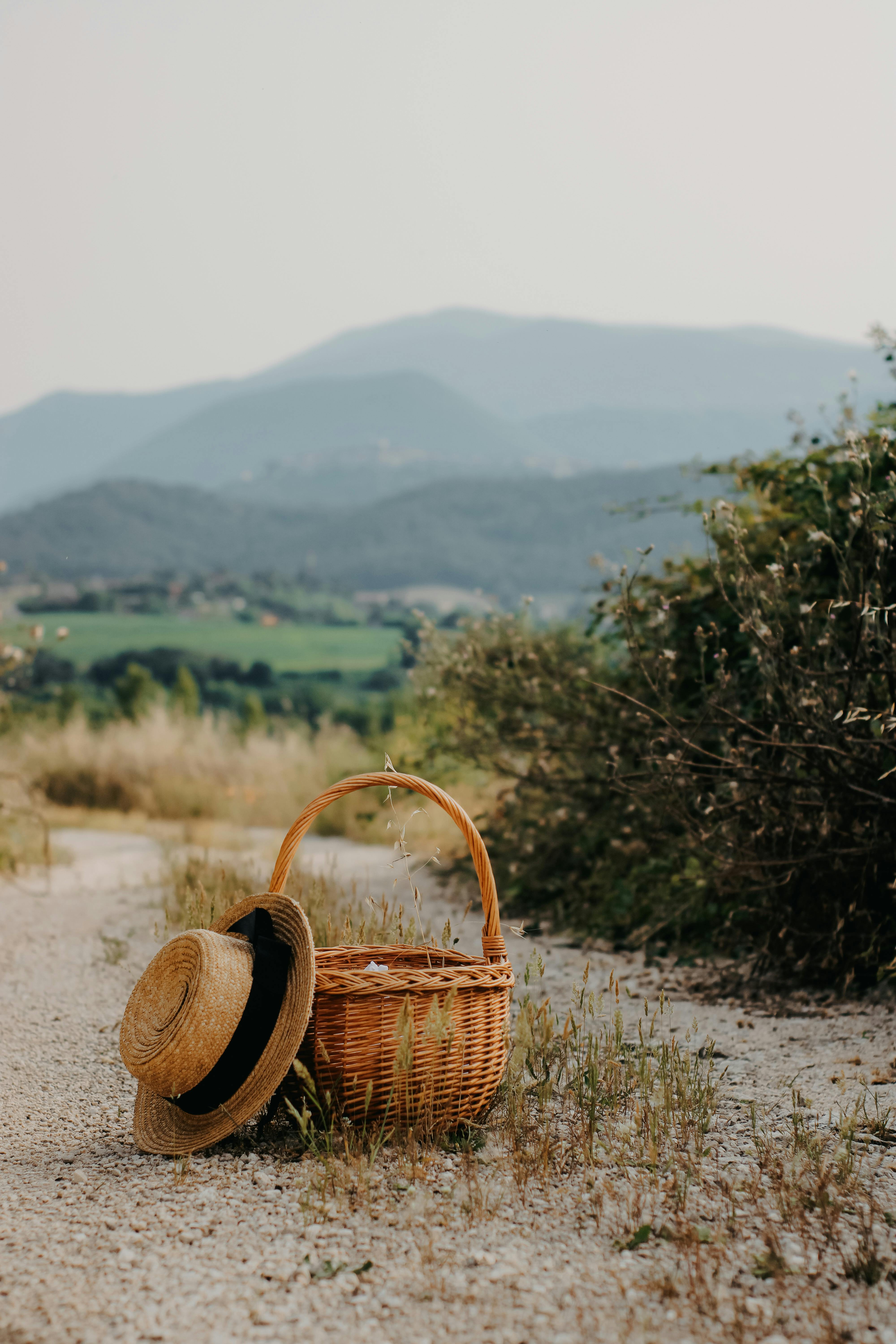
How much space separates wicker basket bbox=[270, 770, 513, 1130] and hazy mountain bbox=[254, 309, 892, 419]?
149 feet

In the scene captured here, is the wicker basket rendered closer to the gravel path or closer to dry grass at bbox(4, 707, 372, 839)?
the gravel path

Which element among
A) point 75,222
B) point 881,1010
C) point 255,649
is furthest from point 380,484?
point 881,1010

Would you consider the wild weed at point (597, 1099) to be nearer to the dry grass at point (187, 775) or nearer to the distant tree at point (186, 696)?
the dry grass at point (187, 775)

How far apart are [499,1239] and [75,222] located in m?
13.3

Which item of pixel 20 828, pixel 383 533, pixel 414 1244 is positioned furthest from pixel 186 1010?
pixel 383 533

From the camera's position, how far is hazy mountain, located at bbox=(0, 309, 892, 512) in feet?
137

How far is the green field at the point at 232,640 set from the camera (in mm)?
16953

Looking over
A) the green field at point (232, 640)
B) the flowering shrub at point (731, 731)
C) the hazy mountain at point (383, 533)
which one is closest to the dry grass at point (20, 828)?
the flowering shrub at point (731, 731)

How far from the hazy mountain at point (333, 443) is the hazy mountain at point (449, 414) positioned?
0.35 feet

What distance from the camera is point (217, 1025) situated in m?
2.15

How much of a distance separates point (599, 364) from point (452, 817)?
180 ft

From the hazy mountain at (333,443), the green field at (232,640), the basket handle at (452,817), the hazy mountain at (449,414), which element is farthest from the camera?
the hazy mountain at (449,414)

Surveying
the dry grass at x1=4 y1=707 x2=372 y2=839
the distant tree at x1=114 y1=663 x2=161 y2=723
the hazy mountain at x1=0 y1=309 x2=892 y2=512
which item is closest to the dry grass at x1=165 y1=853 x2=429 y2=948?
the dry grass at x1=4 y1=707 x2=372 y2=839

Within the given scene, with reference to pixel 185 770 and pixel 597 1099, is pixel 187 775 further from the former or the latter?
pixel 597 1099
